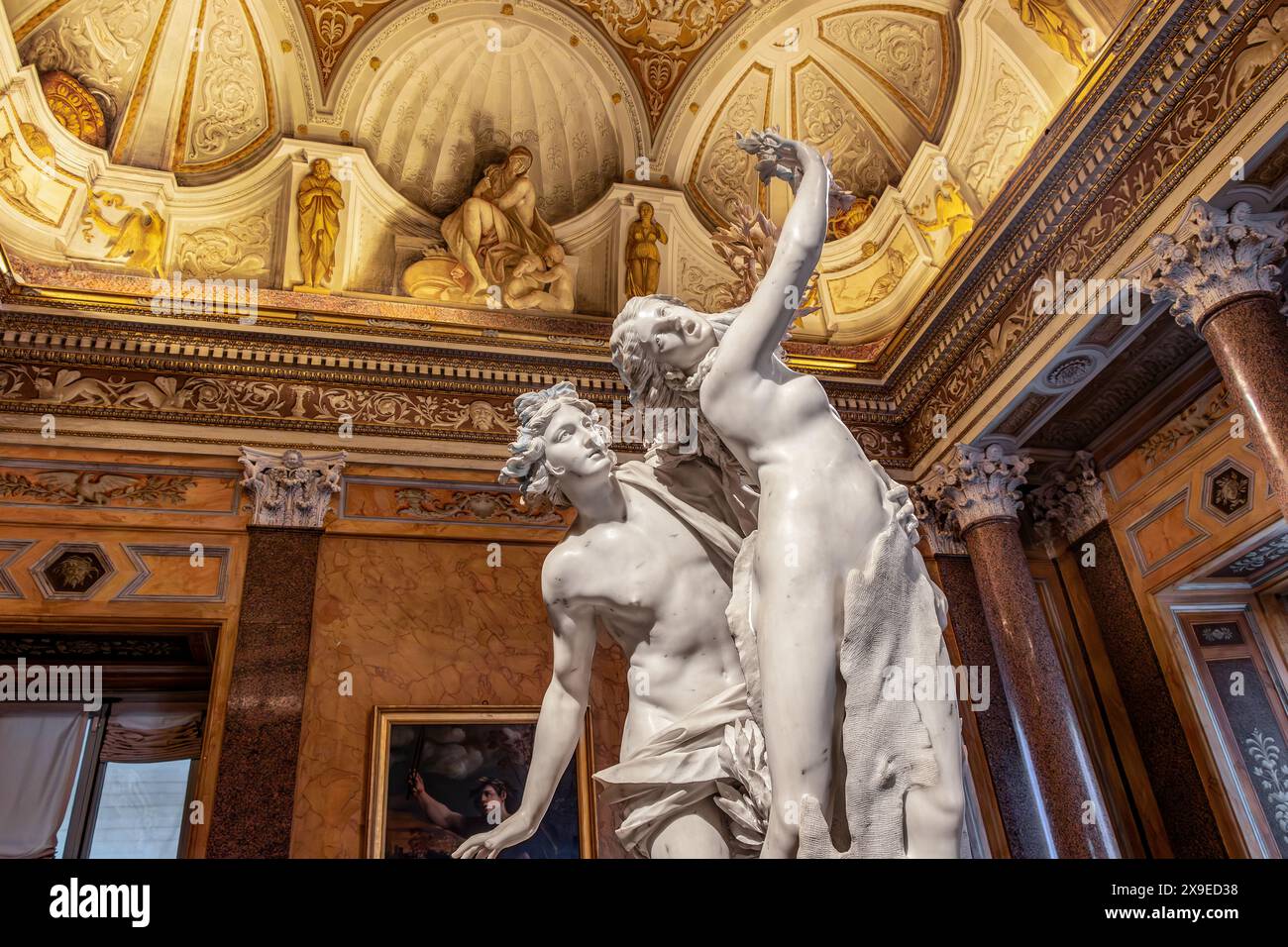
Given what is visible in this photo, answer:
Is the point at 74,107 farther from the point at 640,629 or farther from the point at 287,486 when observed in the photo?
the point at 640,629

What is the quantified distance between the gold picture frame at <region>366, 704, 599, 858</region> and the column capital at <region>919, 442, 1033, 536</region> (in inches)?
151

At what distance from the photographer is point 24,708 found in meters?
7.79

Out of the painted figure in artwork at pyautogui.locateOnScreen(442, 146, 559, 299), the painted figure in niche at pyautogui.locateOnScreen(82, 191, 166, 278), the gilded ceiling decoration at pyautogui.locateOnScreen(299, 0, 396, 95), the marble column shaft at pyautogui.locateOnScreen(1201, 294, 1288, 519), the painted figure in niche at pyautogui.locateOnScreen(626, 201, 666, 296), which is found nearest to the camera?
the marble column shaft at pyautogui.locateOnScreen(1201, 294, 1288, 519)

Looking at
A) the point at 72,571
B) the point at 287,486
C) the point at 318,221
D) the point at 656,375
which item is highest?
the point at 318,221

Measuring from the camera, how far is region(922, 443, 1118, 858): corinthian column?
23.7ft

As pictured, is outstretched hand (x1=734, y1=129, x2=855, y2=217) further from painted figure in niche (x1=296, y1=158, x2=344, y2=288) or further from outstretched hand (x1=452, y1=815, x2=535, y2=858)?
painted figure in niche (x1=296, y1=158, x2=344, y2=288)

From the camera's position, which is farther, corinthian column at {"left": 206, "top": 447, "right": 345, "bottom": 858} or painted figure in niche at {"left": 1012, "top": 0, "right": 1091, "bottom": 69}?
painted figure in niche at {"left": 1012, "top": 0, "right": 1091, "bottom": 69}

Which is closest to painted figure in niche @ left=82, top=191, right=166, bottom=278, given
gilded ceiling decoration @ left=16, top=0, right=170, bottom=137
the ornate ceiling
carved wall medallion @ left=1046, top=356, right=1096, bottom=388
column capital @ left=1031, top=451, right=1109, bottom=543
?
the ornate ceiling

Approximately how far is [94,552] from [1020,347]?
7.64 meters

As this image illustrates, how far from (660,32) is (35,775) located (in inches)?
351

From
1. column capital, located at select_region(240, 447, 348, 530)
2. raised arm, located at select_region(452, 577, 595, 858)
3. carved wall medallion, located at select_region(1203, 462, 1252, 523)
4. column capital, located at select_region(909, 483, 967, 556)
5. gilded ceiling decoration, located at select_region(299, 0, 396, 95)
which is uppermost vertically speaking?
gilded ceiling decoration, located at select_region(299, 0, 396, 95)

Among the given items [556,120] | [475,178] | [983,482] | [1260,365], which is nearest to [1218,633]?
[983,482]

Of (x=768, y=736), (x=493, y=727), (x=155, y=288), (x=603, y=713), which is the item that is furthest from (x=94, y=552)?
(x=768, y=736)

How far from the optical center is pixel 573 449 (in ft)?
8.71
